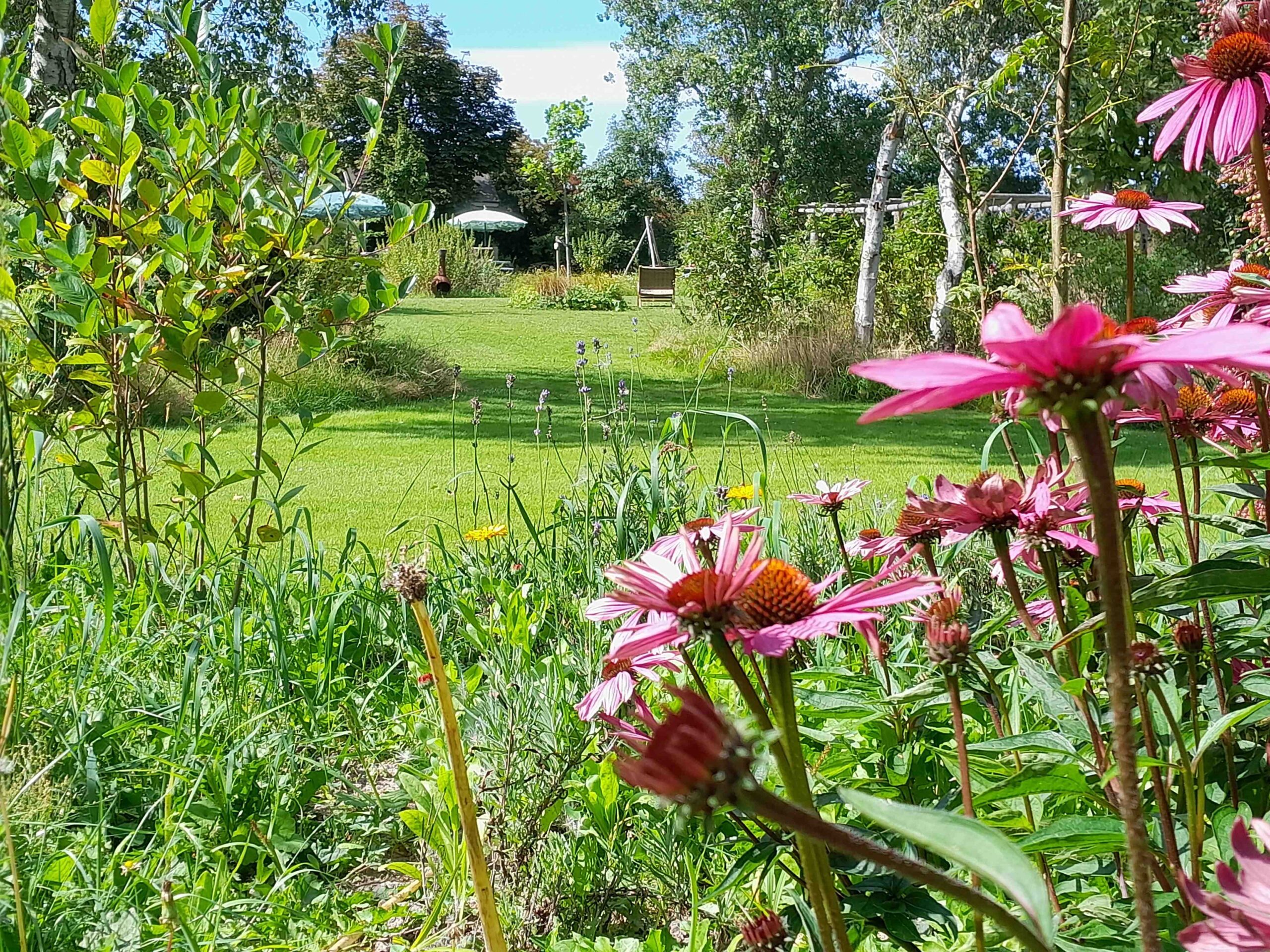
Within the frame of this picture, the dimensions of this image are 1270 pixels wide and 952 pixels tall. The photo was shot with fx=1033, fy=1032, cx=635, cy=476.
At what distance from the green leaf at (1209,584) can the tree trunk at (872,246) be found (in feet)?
29.0

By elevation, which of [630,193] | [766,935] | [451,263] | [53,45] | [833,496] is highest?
[630,193]

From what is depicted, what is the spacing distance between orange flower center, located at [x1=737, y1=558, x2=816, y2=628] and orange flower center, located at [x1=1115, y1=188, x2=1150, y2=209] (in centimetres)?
93

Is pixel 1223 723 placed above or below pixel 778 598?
below

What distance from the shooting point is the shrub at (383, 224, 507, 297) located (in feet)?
60.2

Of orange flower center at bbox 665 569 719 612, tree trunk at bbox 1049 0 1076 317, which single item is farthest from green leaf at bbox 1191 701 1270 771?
tree trunk at bbox 1049 0 1076 317

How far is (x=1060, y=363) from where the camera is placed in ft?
1.17

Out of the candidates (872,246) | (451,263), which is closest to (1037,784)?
(872,246)

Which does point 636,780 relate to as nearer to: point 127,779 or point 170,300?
point 127,779

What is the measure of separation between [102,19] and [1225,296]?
6.44ft

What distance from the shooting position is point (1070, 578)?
1250mm

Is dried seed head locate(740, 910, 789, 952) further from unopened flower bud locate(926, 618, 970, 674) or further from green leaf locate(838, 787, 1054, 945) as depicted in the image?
green leaf locate(838, 787, 1054, 945)

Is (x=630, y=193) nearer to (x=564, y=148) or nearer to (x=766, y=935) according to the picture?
(x=564, y=148)

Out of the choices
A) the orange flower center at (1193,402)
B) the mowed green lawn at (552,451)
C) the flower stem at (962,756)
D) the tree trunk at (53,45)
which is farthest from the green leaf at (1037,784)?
the tree trunk at (53,45)

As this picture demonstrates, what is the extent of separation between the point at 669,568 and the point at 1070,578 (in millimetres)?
772
